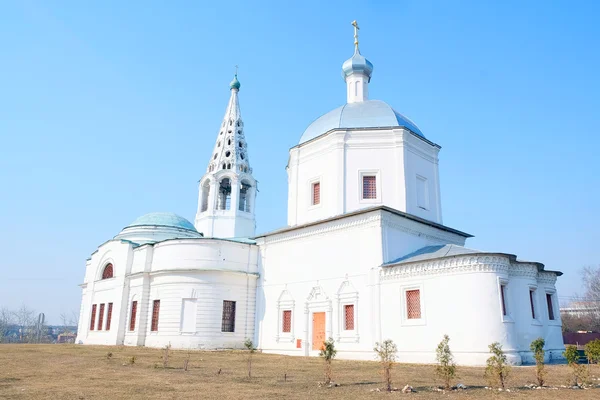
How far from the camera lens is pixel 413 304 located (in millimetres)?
18625

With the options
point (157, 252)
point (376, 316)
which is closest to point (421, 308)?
point (376, 316)

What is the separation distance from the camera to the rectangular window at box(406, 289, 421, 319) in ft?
60.5

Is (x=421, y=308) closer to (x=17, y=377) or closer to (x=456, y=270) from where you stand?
(x=456, y=270)

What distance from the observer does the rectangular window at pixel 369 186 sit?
22.7 metres

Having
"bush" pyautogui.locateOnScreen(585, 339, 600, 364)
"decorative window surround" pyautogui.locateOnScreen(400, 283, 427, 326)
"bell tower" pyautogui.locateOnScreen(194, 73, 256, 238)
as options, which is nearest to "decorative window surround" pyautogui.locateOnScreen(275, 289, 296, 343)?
"decorative window surround" pyautogui.locateOnScreen(400, 283, 427, 326)

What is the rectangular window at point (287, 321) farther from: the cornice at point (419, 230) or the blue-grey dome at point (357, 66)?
the blue-grey dome at point (357, 66)

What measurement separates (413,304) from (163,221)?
64.8 feet

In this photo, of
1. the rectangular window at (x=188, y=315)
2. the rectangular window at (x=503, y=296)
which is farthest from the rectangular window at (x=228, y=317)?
the rectangular window at (x=503, y=296)

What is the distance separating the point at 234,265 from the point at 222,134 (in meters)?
15.0

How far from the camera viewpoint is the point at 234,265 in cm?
2514

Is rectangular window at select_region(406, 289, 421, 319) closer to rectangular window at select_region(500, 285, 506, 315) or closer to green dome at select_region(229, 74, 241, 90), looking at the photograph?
rectangular window at select_region(500, 285, 506, 315)

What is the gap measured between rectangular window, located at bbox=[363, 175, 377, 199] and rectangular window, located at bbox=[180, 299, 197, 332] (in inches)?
426

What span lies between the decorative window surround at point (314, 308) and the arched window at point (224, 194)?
14574mm

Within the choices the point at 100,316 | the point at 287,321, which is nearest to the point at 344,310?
the point at 287,321
